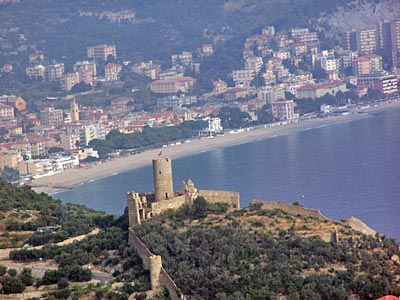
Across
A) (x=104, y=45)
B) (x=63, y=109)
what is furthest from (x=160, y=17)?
(x=63, y=109)

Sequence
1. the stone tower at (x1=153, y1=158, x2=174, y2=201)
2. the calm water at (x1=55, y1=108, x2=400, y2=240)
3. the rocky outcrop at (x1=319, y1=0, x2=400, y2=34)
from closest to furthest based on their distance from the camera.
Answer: the stone tower at (x1=153, y1=158, x2=174, y2=201) → the calm water at (x1=55, y1=108, x2=400, y2=240) → the rocky outcrop at (x1=319, y1=0, x2=400, y2=34)

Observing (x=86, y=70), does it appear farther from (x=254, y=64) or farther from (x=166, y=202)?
(x=166, y=202)

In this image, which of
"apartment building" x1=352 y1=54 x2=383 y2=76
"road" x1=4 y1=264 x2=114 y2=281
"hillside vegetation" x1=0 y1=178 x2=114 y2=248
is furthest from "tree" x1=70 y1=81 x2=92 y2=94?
"road" x1=4 y1=264 x2=114 y2=281

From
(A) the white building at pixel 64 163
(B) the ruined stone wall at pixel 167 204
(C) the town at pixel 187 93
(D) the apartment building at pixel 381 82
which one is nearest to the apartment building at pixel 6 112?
(C) the town at pixel 187 93

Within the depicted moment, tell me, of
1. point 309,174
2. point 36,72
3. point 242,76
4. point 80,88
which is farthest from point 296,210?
point 36,72

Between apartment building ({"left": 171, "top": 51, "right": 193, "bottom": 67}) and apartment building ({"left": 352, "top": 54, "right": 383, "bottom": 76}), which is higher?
apartment building ({"left": 171, "top": 51, "right": 193, "bottom": 67})

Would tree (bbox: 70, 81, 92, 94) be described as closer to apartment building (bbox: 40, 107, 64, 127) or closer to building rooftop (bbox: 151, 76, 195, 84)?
building rooftop (bbox: 151, 76, 195, 84)

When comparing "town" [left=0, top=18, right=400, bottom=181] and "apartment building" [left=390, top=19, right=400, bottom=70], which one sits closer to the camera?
"town" [left=0, top=18, right=400, bottom=181]
